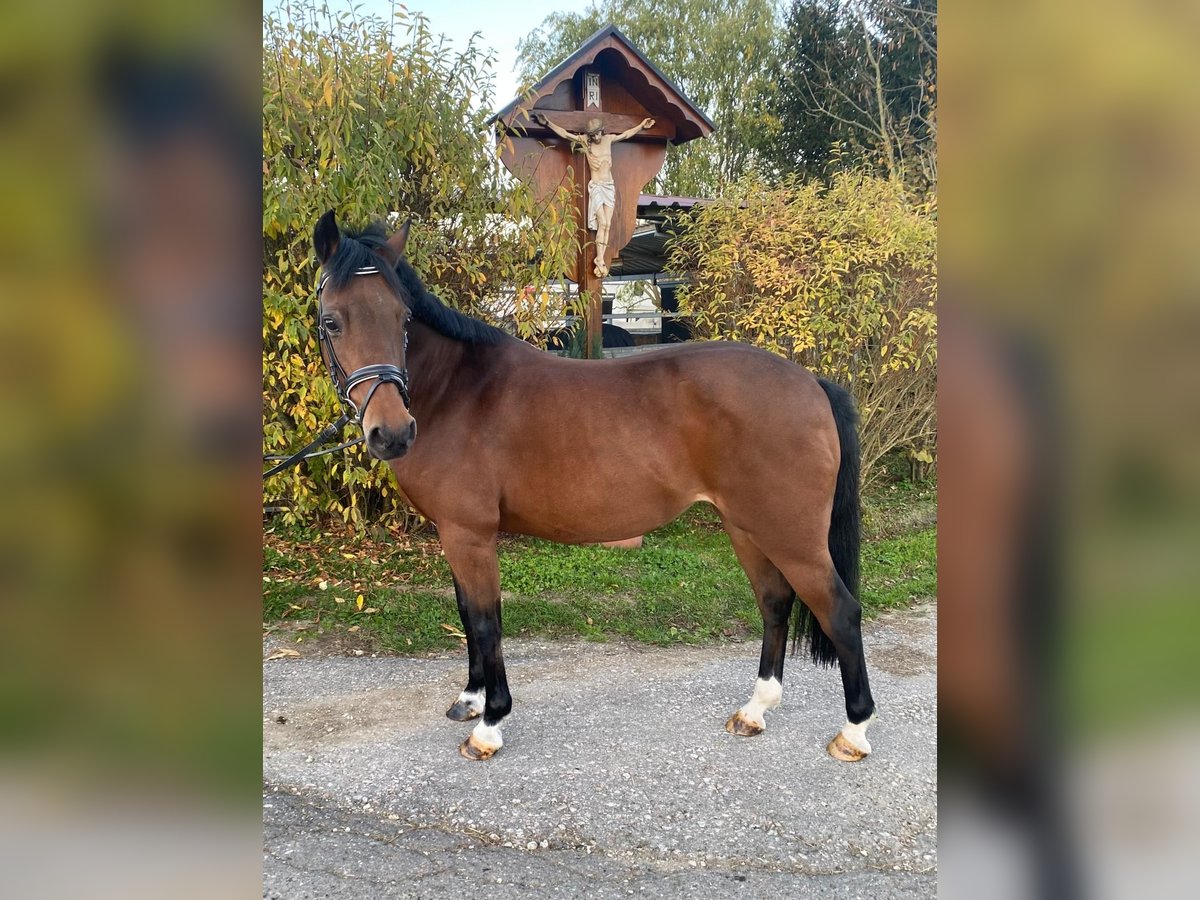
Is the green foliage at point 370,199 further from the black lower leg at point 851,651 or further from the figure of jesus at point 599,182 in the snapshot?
the black lower leg at point 851,651

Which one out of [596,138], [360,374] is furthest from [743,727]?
[596,138]

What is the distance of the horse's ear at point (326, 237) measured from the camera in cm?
252

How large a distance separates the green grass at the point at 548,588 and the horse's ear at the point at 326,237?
2375 millimetres

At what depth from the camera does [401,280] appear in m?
2.77

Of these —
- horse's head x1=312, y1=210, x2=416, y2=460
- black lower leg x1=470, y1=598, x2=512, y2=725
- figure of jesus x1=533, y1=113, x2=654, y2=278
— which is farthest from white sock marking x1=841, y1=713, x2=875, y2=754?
figure of jesus x1=533, y1=113, x2=654, y2=278

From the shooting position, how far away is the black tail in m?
2.95

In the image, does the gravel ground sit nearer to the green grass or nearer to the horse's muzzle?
the green grass

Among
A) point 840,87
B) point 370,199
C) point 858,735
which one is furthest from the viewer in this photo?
point 840,87

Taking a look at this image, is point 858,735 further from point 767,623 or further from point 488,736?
point 488,736

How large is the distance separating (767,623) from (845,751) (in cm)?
61
